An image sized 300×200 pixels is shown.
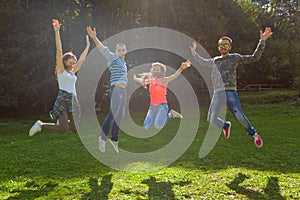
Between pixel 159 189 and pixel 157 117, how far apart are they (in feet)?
5.03

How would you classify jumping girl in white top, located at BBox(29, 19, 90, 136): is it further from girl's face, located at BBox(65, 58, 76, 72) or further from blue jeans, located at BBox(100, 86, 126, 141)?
blue jeans, located at BBox(100, 86, 126, 141)

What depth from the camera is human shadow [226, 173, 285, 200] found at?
5793 millimetres

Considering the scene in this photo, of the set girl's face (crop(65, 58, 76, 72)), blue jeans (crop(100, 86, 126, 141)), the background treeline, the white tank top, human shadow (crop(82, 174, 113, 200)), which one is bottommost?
human shadow (crop(82, 174, 113, 200))

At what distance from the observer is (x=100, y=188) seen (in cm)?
634

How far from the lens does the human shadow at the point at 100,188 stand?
5.85m

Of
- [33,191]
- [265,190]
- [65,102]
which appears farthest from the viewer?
[65,102]

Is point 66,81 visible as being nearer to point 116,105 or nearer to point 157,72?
point 116,105

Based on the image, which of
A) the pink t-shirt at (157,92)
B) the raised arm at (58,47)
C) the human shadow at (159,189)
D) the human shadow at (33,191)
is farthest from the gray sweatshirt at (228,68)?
the human shadow at (33,191)

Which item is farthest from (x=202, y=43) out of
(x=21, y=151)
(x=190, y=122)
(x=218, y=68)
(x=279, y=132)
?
(x=218, y=68)

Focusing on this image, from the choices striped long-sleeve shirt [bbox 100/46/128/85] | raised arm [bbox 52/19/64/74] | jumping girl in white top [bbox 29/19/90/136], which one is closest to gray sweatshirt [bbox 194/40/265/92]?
striped long-sleeve shirt [bbox 100/46/128/85]

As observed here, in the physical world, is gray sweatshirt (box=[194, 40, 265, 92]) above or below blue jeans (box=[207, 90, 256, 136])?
above

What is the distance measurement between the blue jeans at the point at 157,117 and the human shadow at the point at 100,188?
1317mm

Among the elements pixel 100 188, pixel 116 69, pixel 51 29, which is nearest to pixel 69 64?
pixel 116 69

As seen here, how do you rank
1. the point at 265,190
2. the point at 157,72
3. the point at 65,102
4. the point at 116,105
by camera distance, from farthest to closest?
the point at 157,72 < the point at 65,102 < the point at 116,105 < the point at 265,190
